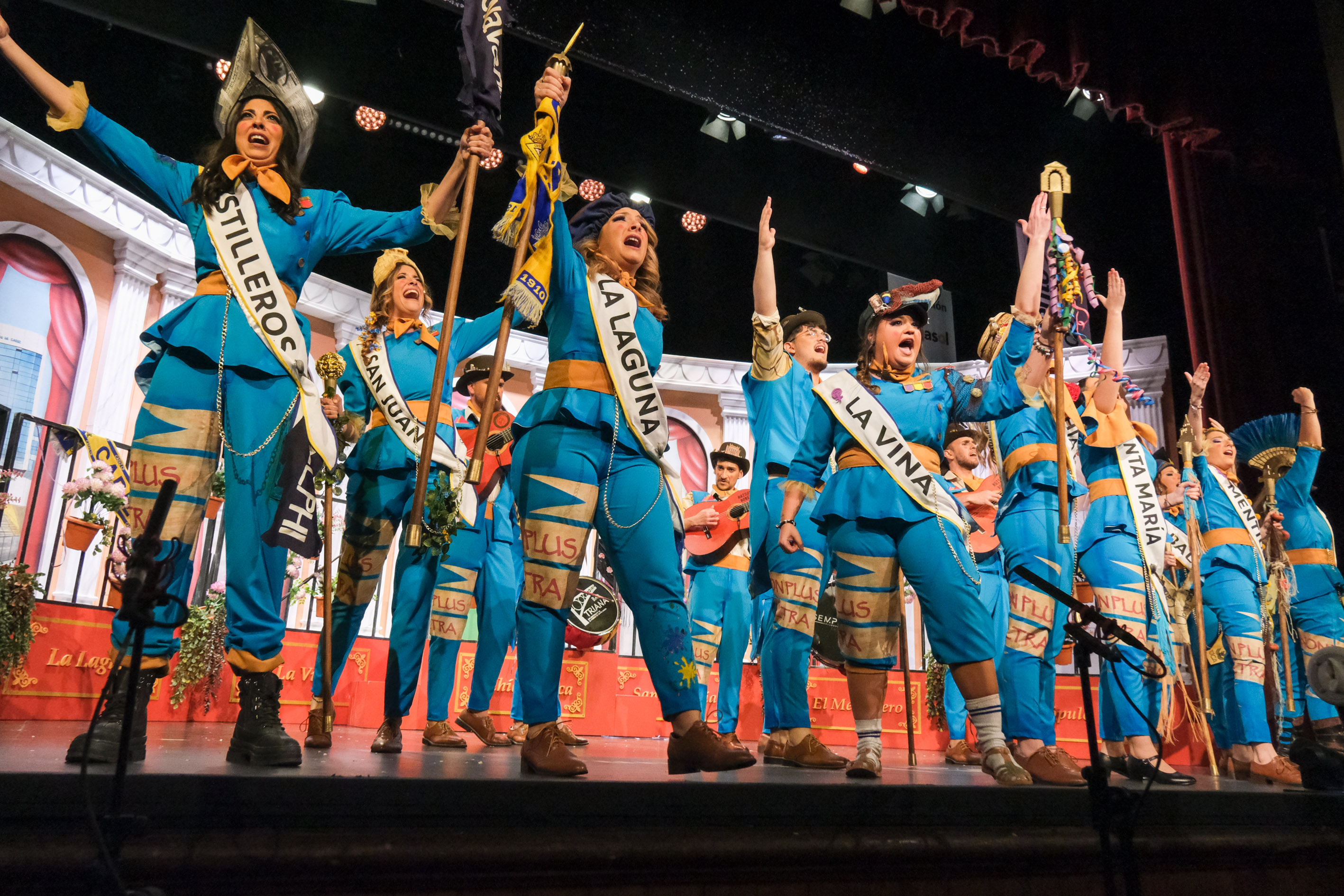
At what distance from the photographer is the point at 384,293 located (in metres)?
4.31

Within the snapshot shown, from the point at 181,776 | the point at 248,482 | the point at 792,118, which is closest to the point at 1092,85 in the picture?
the point at 792,118

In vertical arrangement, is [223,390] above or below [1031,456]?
below

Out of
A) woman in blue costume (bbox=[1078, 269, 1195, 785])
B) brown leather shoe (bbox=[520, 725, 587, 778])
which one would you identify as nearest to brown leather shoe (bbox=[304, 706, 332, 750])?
brown leather shoe (bbox=[520, 725, 587, 778])

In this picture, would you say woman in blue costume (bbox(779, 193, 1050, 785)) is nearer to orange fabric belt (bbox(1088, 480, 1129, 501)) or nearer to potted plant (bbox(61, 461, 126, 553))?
orange fabric belt (bbox(1088, 480, 1129, 501))

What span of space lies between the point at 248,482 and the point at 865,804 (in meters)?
1.86

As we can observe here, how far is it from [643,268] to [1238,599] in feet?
13.7

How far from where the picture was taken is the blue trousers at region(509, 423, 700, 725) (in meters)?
2.79

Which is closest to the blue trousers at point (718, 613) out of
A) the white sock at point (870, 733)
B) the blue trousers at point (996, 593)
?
the blue trousers at point (996, 593)

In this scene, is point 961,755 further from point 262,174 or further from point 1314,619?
point 262,174

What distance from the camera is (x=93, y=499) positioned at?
226 inches

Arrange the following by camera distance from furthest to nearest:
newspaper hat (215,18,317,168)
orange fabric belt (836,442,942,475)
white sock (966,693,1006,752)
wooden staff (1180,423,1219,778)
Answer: wooden staff (1180,423,1219,778), orange fabric belt (836,442,942,475), white sock (966,693,1006,752), newspaper hat (215,18,317,168)

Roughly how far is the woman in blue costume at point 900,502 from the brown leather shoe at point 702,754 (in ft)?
2.24

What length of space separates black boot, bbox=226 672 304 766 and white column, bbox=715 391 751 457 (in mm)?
10900

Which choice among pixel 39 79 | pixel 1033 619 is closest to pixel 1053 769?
pixel 1033 619
